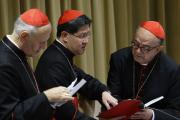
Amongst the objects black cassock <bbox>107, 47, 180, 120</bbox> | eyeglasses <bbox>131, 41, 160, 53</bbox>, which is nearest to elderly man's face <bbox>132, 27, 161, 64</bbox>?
eyeglasses <bbox>131, 41, 160, 53</bbox>

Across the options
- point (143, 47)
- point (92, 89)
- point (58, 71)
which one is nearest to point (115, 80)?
point (92, 89)

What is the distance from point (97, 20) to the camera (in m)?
4.01

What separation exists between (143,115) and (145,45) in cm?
54

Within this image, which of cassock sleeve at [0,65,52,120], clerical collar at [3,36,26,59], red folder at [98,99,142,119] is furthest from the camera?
red folder at [98,99,142,119]

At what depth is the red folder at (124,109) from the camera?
2510 millimetres

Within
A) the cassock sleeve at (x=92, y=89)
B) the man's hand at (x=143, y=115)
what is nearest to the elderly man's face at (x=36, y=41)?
the cassock sleeve at (x=92, y=89)

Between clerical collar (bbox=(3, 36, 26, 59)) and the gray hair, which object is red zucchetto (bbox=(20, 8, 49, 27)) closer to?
→ the gray hair

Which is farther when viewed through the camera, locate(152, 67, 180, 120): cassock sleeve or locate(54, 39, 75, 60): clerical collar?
locate(152, 67, 180, 120): cassock sleeve

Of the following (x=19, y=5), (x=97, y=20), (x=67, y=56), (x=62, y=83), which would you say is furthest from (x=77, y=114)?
(x=97, y=20)

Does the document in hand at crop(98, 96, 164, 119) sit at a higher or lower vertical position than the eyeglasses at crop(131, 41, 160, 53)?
lower

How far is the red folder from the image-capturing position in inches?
98.8

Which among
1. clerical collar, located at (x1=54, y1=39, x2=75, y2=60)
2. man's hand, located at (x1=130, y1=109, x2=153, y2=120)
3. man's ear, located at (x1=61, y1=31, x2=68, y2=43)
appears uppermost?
man's ear, located at (x1=61, y1=31, x2=68, y2=43)

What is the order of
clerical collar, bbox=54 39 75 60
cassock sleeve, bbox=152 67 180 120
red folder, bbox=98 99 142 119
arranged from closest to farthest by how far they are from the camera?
red folder, bbox=98 99 142 119 < clerical collar, bbox=54 39 75 60 < cassock sleeve, bbox=152 67 180 120

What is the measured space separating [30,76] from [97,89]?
0.85 metres
